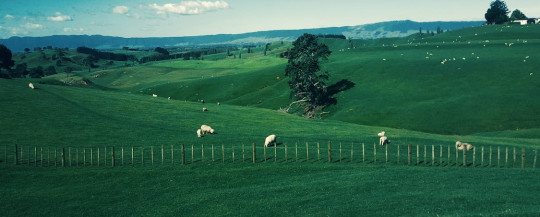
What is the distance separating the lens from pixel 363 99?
325 ft

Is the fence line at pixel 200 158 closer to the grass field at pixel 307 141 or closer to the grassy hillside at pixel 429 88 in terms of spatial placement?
the grass field at pixel 307 141

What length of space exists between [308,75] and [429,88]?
1108 inches

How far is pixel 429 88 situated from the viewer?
10062 centimetres

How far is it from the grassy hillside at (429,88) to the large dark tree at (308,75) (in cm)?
487

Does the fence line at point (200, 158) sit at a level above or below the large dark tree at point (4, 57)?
below

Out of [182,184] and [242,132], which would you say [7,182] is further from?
[242,132]

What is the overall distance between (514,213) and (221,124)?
50.8 m

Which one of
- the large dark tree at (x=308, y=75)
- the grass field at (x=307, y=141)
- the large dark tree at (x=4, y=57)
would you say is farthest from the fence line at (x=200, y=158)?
the large dark tree at (x=4, y=57)

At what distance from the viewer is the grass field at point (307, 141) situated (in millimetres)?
26469

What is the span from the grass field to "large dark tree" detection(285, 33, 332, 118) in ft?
18.4

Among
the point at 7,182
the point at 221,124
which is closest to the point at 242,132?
the point at 221,124

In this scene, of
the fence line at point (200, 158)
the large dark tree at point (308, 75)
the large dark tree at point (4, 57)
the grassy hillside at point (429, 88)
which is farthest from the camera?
the large dark tree at point (4, 57)

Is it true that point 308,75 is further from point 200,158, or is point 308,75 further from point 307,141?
Result: point 200,158

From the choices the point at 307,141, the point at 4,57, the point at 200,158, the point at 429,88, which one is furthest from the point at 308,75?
the point at 4,57
